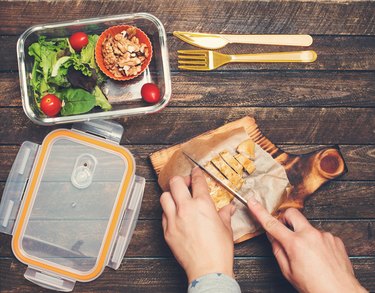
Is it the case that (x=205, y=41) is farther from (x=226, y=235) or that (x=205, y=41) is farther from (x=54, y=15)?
(x=226, y=235)

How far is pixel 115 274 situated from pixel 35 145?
1.20ft

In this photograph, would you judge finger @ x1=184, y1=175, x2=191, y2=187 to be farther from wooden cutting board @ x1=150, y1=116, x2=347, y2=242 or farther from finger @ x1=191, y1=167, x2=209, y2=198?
wooden cutting board @ x1=150, y1=116, x2=347, y2=242

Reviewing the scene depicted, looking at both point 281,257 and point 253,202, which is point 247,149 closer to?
point 253,202

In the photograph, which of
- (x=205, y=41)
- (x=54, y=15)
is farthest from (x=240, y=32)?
(x=54, y=15)

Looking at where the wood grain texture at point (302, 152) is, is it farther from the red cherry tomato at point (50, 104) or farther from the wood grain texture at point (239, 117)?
the red cherry tomato at point (50, 104)

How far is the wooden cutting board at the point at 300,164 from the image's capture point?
4.20 feet

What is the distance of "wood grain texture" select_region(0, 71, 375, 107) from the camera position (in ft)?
4.23

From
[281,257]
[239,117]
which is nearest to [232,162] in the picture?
[239,117]

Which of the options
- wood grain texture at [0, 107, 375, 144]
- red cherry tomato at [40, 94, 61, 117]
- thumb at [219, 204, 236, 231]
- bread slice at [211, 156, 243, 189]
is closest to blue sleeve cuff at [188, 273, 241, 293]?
thumb at [219, 204, 236, 231]

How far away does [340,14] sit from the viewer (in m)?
1.32

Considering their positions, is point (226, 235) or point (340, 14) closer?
point (226, 235)

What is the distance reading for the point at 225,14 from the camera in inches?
51.1

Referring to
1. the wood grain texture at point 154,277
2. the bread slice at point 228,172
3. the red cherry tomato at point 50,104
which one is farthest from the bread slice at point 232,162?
the red cherry tomato at point 50,104

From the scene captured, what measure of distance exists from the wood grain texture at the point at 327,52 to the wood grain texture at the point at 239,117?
10 centimetres
